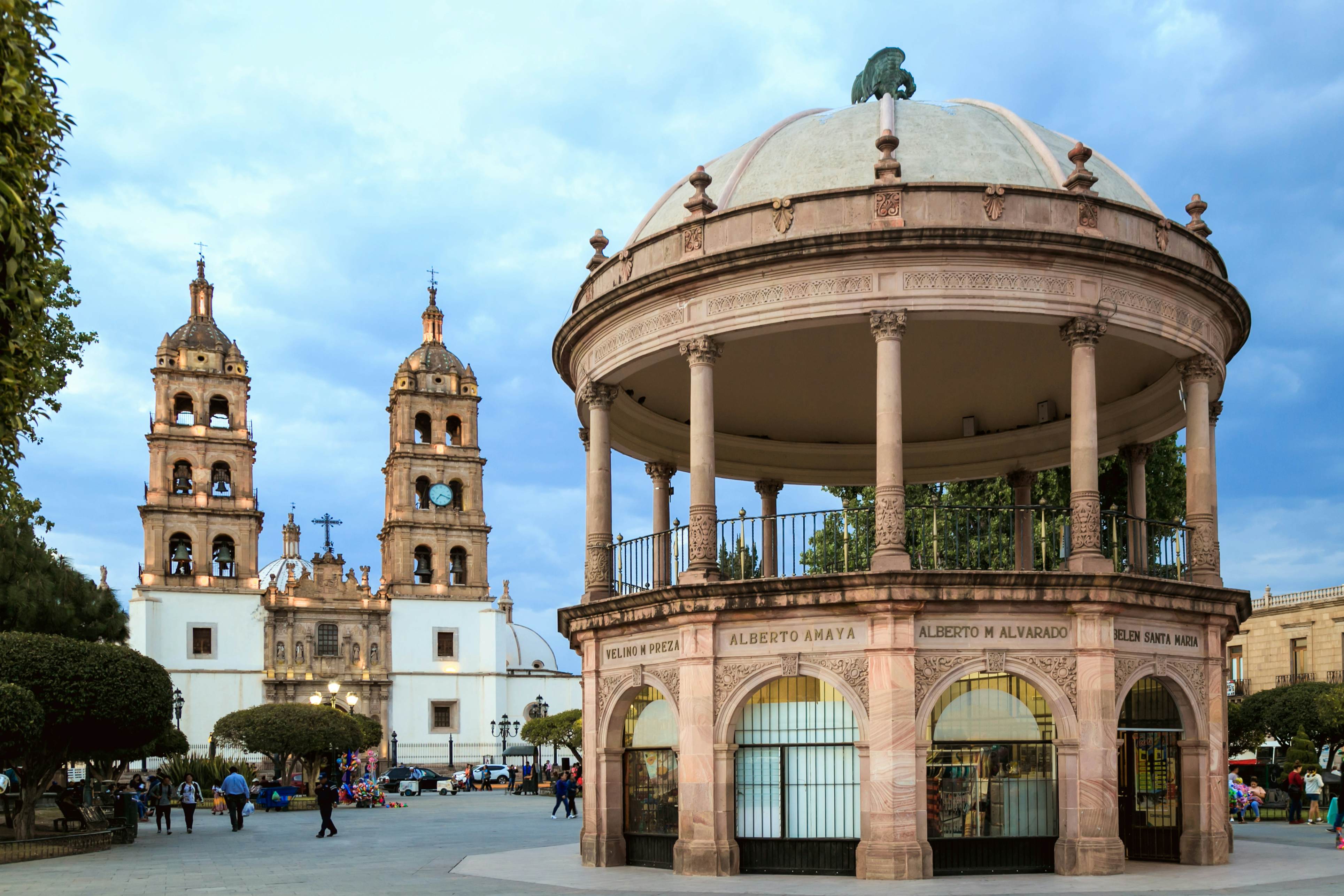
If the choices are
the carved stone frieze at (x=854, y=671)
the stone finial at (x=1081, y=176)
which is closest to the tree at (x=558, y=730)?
the carved stone frieze at (x=854, y=671)

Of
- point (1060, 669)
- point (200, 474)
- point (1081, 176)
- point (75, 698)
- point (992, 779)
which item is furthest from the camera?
point (200, 474)

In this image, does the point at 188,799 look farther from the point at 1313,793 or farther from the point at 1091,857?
the point at 1313,793

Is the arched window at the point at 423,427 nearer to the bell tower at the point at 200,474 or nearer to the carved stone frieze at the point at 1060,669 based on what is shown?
the bell tower at the point at 200,474

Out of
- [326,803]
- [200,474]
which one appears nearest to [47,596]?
[326,803]

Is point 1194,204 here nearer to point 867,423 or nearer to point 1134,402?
point 1134,402

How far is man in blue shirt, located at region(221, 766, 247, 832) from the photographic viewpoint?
3647cm

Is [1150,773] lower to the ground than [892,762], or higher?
lower

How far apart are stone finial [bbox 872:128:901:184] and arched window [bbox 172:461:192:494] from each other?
73.9 meters

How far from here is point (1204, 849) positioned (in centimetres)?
2027

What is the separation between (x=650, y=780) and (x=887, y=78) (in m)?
13.8

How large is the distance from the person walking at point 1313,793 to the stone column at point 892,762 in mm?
20290

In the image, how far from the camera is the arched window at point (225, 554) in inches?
3423

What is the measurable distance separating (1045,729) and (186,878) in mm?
13730

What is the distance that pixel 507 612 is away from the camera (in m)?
116
